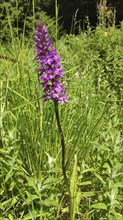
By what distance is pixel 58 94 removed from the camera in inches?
56.8

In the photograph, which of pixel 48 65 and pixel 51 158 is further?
pixel 51 158

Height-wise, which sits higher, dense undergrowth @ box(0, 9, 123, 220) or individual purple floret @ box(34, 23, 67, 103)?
individual purple floret @ box(34, 23, 67, 103)

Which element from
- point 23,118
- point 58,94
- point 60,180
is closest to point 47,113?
point 23,118

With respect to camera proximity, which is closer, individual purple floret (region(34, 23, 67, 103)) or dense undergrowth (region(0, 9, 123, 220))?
individual purple floret (region(34, 23, 67, 103))

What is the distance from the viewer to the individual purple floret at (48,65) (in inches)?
56.4

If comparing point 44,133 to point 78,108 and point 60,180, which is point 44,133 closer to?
point 60,180

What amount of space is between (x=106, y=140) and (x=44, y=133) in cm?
42

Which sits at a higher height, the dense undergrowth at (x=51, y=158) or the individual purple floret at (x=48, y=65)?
the individual purple floret at (x=48, y=65)

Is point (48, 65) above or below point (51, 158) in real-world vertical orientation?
above

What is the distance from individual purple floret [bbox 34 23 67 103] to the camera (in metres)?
1.43

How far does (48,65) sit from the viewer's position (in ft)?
4.73

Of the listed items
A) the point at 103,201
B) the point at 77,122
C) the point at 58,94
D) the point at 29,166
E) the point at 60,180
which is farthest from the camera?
the point at 77,122

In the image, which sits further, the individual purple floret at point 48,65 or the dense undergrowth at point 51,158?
the dense undergrowth at point 51,158

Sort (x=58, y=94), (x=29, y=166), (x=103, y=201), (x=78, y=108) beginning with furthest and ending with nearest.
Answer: (x=78, y=108), (x=29, y=166), (x=103, y=201), (x=58, y=94)
